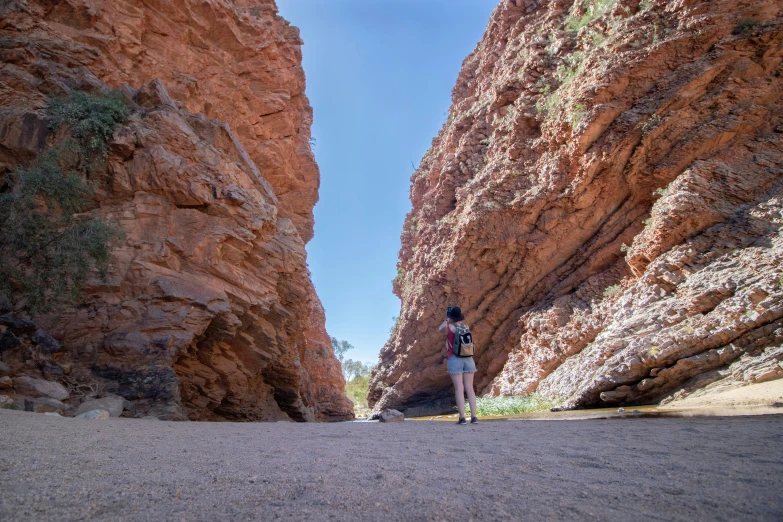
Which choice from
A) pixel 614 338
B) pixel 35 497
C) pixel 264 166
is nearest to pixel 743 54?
pixel 614 338

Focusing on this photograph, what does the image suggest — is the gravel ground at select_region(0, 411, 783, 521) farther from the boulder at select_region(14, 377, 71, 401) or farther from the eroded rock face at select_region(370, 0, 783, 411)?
the eroded rock face at select_region(370, 0, 783, 411)

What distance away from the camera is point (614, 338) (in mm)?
12336

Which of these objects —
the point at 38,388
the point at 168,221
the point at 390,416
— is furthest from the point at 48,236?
the point at 390,416

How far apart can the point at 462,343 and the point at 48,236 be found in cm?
734

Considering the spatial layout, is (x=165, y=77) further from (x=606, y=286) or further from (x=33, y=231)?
(x=606, y=286)

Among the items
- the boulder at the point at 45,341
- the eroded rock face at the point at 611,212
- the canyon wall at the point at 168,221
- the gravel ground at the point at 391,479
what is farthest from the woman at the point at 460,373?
the boulder at the point at 45,341

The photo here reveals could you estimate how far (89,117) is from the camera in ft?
31.1

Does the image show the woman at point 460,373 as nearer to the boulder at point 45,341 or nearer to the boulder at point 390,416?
the boulder at point 390,416

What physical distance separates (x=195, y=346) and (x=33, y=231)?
396 cm

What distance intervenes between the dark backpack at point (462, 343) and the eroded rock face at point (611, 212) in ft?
20.4

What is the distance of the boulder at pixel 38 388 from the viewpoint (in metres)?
6.43

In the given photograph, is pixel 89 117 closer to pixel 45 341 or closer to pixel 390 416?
pixel 45 341

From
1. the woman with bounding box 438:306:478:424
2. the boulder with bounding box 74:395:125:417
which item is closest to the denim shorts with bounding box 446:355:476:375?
the woman with bounding box 438:306:478:424

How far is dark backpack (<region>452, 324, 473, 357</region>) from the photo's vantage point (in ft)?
22.0
